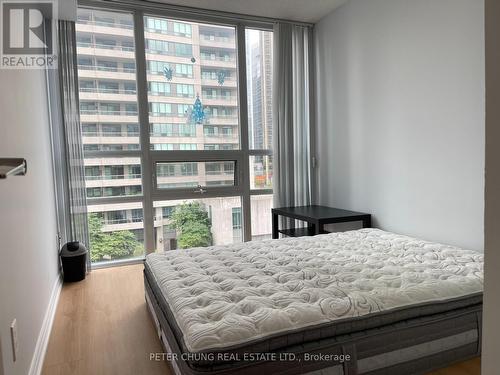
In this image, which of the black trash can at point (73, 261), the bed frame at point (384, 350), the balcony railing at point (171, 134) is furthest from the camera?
the balcony railing at point (171, 134)

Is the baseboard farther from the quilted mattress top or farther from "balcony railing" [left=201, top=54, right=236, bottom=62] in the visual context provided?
"balcony railing" [left=201, top=54, right=236, bottom=62]

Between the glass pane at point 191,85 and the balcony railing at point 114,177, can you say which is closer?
the balcony railing at point 114,177

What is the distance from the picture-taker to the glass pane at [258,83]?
Result: 4.34 m

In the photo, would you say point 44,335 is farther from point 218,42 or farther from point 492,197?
point 218,42

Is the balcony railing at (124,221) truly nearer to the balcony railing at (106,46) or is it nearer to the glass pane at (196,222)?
the glass pane at (196,222)

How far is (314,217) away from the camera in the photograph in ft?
11.6

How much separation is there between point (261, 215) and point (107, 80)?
2356 mm

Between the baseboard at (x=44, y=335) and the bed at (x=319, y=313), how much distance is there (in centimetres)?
64

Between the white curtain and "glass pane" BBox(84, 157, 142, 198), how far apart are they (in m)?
1.63

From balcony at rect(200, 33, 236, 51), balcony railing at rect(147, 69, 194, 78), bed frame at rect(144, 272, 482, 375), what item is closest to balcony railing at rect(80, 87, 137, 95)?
balcony railing at rect(147, 69, 194, 78)

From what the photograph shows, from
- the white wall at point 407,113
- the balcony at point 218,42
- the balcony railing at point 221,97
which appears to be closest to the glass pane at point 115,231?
the balcony railing at point 221,97

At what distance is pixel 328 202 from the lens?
14.3 ft

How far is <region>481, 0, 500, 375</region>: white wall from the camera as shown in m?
0.60

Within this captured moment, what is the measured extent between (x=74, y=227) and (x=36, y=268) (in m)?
1.45
